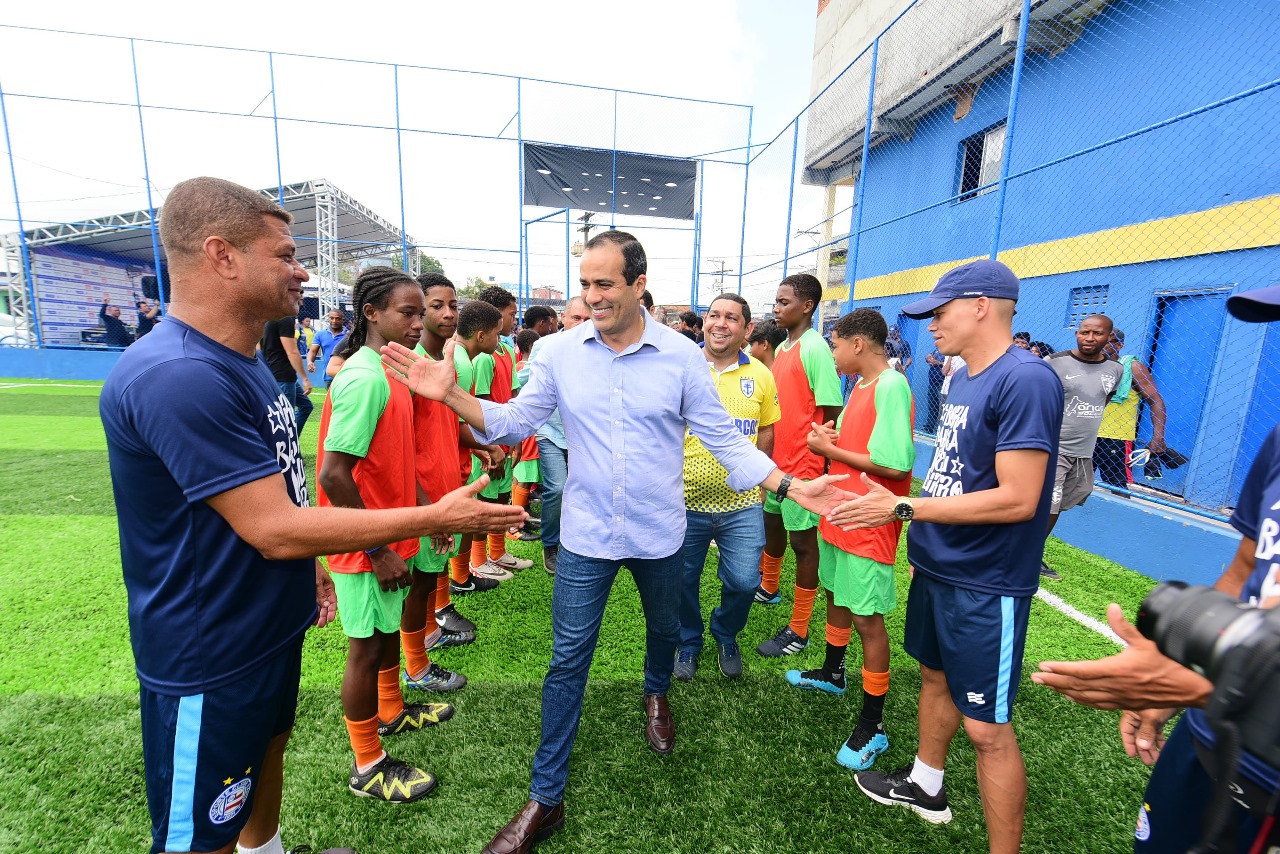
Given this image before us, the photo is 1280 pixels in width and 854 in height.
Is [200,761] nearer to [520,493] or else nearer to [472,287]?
[520,493]

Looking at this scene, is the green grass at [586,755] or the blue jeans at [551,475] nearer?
the green grass at [586,755]

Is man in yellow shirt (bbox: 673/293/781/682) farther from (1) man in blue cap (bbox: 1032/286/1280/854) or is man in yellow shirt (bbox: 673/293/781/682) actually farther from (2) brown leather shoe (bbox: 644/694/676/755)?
(1) man in blue cap (bbox: 1032/286/1280/854)

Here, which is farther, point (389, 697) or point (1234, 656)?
point (389, 697)

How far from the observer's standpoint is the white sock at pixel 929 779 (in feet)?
8.10

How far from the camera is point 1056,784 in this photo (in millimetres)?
2684

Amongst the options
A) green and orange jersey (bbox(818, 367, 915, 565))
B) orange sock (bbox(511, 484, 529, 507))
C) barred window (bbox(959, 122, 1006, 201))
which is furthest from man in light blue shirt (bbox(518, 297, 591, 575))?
barred window (bbox(959, 122, 1006, 201))

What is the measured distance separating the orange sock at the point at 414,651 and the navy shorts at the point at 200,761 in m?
1.68

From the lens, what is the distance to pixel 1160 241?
6922 millimetres

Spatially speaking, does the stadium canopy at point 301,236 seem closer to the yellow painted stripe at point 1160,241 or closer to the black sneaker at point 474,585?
the black sneaker at point 474,585

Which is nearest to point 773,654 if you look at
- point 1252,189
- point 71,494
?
point 1252,189

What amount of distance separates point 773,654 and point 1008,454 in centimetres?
236

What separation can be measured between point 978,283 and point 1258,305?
824mm

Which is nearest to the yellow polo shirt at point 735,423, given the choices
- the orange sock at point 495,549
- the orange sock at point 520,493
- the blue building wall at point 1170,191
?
the orange sock at point 495,549

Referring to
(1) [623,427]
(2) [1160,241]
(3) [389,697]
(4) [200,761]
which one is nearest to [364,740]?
(3) [389,697]
